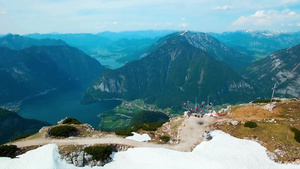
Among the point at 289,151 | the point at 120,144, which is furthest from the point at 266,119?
the point at 120,144

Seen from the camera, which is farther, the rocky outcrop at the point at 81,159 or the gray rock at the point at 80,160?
the rocky outcrop at the point at 81,159

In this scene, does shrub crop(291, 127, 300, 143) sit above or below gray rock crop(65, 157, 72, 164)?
above

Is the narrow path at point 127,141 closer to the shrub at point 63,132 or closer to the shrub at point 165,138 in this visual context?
the shrub at point 63,132

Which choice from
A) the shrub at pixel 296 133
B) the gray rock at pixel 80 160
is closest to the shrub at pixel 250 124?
the shrub at pixel 296 133

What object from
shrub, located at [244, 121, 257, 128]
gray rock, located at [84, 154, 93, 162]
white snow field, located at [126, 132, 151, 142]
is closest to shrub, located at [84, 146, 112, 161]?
gray rock, located at [84, 154, 93, 162]

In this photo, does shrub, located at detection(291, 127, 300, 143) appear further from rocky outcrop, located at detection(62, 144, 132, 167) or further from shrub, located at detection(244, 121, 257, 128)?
rocky outcrop, located at detection(62, 144, 132, 167)

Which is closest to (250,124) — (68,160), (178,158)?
(178,158)
